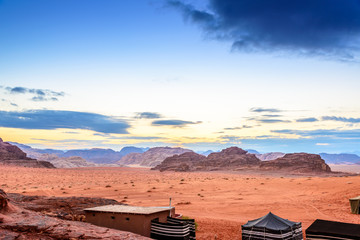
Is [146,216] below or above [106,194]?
above

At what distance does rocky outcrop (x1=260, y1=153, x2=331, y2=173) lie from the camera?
92.6m

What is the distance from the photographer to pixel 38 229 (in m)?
8.23

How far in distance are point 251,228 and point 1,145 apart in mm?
124541

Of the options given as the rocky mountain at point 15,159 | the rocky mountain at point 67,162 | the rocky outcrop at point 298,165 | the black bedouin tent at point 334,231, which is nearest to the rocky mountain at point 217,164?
the rocky outcrop at point 298,165

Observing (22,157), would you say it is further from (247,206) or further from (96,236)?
(96,236)

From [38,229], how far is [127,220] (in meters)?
4.65

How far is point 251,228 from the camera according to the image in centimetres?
1364

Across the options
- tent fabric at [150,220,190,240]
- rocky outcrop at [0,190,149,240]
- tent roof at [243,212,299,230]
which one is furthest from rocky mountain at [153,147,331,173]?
rocky outcrop at [0,190,149,240]

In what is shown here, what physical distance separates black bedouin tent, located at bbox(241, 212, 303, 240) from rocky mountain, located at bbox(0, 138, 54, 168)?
9360 cm

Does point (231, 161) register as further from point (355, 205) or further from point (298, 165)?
point (355, 205)

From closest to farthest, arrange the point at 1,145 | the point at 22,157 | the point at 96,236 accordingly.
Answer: the point at 96,236 < the point at 22,157 < the point at 1,145

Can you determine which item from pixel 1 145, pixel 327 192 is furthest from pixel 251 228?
pixel 1 145

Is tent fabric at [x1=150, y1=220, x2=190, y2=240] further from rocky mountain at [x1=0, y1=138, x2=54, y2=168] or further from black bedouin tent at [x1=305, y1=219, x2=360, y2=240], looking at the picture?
rocky mountain at [x1=0, y1=138, x2=54, y2=168]

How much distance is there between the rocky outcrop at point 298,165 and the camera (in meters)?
92.6
